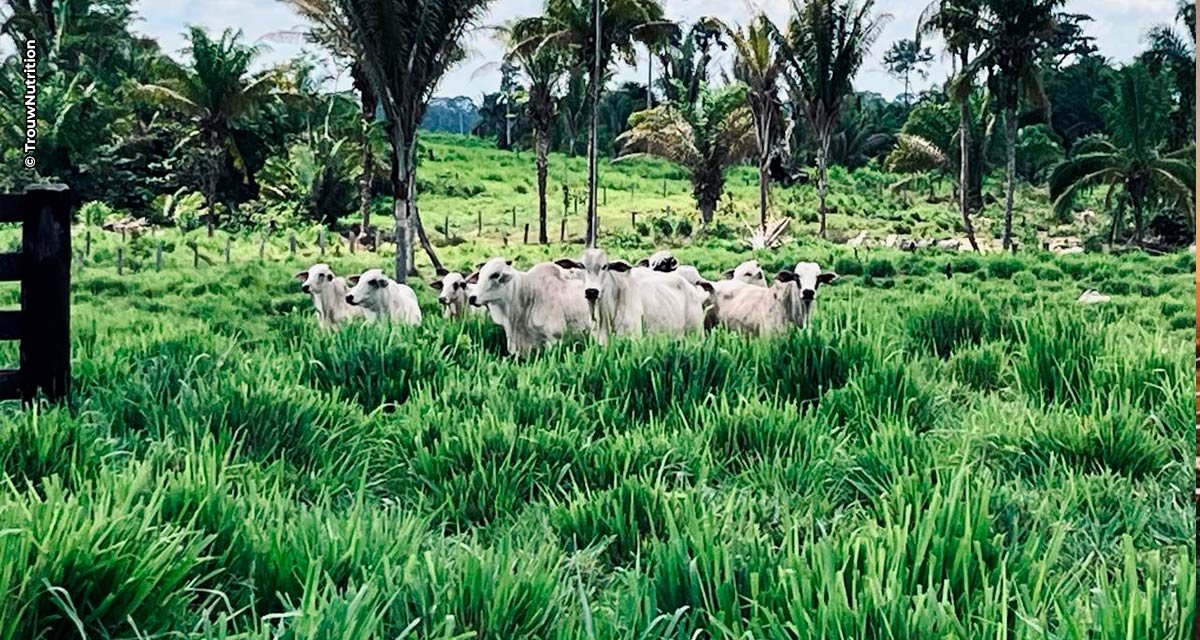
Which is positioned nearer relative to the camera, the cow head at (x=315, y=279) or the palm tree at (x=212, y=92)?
the palm tree at (x=212, y=92)

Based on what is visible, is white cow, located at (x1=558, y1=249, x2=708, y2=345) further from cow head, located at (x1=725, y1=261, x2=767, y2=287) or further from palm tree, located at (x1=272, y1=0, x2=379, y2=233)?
palm tree, located at (x1=272, y1=0, x2=379, y2=233)

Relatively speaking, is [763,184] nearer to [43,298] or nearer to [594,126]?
[594,126]

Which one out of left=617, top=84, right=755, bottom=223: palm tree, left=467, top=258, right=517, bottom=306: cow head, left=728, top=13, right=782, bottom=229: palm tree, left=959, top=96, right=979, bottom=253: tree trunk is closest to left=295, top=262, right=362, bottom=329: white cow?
left=467, top=258, right=517, bottom=306: cow head

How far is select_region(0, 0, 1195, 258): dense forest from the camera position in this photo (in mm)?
3932

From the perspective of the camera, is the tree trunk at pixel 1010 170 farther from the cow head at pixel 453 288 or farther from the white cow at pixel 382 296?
the white cow at pixel 382 296

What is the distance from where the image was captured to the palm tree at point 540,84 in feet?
14.9

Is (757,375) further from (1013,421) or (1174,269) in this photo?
(1174,269)

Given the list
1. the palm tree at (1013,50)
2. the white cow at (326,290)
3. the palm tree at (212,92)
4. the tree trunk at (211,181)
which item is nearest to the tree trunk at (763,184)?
the palm tree at (1013,50)

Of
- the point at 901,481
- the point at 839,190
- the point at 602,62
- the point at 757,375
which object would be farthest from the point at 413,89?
the point at 901,481

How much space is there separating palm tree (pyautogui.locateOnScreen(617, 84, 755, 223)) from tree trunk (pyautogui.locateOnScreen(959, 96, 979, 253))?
2.83ft

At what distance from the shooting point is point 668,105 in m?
4.50

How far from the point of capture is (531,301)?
3904 mm

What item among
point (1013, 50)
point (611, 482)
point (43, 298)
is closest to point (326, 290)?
point (43, 298)

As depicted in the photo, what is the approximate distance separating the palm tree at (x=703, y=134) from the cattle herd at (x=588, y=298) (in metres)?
0.42
